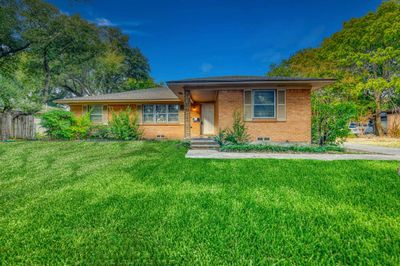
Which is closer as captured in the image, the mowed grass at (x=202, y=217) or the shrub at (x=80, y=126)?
the mowed grass at (x=202, y=217)

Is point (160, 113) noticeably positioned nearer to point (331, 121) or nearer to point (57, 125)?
point (57, 125)

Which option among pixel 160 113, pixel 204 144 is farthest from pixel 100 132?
pixel 204 144

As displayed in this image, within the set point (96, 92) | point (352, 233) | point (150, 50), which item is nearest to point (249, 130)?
point (352, 233)

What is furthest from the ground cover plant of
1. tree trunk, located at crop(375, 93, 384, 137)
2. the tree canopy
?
tree trunk, located at crop(375, 93, 384, 137)

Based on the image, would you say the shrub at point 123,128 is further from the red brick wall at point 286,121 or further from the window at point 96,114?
the red brick wall at point 286,121

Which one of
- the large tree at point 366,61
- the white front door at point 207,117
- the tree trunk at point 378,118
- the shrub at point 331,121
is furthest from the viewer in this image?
the tree trunk at point 378,118

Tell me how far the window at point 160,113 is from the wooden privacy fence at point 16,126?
8344 mm

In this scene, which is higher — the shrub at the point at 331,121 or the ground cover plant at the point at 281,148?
the shrub at the point at 331,121

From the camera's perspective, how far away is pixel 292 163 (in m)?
5.73

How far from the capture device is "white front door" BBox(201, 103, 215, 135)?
46.1 ft

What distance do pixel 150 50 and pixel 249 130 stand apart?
2929 cm

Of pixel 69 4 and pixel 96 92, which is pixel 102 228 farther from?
pixel 96 92

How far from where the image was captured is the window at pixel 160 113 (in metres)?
14.0

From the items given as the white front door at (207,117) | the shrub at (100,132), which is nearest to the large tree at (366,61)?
the white front door at (207,117)
